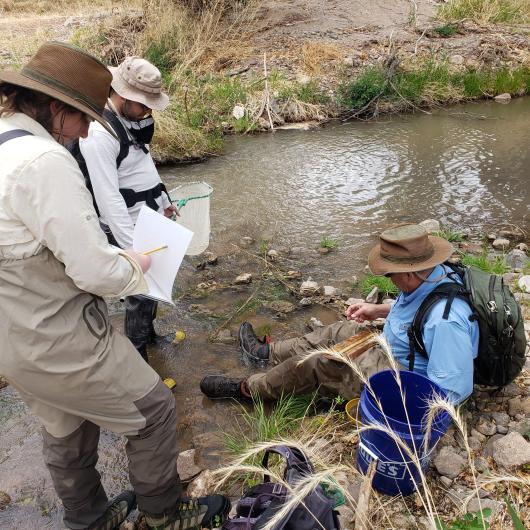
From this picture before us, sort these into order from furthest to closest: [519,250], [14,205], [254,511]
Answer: [519,250]
[254,511]
[14,205]

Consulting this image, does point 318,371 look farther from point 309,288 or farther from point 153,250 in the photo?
point 309,288

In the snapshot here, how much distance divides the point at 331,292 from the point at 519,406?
204 centimetres

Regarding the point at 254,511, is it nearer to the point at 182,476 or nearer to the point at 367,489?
the point at 367,489

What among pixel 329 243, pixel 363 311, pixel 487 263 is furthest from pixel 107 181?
pixel 487 263

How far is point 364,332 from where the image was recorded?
3141 millimetres

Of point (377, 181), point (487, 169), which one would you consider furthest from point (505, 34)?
point (377, 181)

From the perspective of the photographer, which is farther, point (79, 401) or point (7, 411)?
point (7, 411)

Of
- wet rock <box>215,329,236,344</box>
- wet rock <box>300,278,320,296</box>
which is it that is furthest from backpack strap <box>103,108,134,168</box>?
wet rock <box>300,278,320,296</box>

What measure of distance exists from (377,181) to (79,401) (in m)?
6.39

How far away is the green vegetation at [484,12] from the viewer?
47.2 feet

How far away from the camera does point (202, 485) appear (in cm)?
257

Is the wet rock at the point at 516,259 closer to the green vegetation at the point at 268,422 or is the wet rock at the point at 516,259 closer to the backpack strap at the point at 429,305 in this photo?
the backpack strap at the point at 429,305

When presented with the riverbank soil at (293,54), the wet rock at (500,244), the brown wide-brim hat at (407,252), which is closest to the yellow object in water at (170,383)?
the brown wide-brim hat at (407,252)

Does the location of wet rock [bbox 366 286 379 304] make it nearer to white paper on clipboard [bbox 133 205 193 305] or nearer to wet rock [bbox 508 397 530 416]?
wet rock [bbox 508 397 530 416]
